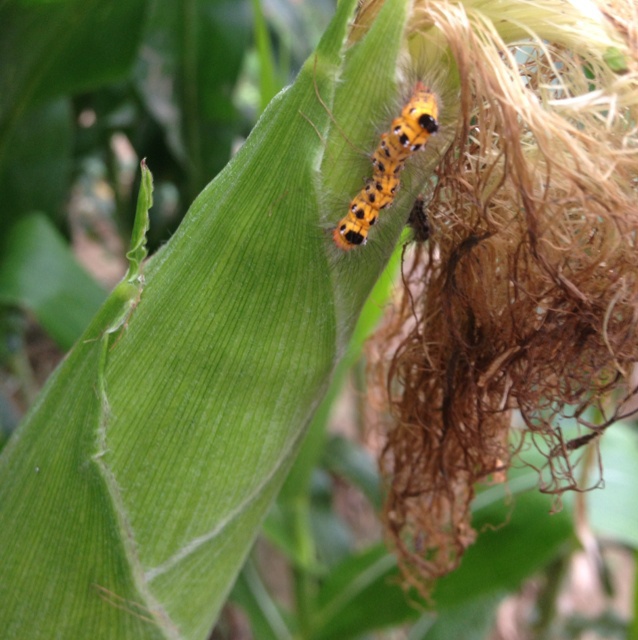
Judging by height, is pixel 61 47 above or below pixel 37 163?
above

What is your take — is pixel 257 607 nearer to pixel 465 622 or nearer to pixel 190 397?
pixel 465 622

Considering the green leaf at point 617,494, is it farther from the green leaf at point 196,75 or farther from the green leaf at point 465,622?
the green leaf at point 196,75

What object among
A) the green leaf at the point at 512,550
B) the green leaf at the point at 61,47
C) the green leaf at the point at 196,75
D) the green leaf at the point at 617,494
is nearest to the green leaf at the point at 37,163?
the green leaf at the point at 61,47

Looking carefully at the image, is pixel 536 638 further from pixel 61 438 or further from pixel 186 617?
pixel 61 438

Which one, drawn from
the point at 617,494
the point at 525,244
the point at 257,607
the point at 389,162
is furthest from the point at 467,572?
the point at 389,162

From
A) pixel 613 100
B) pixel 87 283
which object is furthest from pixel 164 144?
pixel 613 100

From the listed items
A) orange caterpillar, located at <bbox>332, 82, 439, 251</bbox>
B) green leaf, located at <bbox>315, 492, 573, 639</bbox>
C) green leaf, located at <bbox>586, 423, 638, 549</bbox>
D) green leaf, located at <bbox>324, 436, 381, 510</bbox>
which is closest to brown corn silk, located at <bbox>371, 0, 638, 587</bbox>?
orange caterpillar, located at <bbox>332, 82, 439, 251</bbox>
